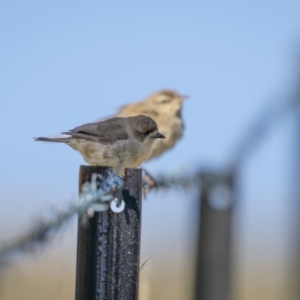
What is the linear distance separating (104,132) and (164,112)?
4.16 metres

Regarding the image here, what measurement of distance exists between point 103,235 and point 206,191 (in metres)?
0.50

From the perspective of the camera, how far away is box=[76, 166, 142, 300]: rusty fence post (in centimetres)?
312

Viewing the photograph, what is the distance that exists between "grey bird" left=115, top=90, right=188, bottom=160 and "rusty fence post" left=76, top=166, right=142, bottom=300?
5.89 meters

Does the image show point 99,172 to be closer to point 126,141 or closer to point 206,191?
point 206,191

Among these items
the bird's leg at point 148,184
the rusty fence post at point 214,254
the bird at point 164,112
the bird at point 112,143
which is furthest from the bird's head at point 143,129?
the rusty fence post at point 214,254

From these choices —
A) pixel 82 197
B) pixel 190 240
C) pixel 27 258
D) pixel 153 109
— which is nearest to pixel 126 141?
pixel 190 240

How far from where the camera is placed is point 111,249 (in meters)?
3.17

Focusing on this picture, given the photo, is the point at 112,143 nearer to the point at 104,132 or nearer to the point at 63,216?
the point at 104,132

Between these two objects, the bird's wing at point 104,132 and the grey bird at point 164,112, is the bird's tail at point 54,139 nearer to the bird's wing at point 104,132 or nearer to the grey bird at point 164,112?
the bird's wing at point 104,132

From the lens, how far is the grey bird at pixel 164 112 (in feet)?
31.2

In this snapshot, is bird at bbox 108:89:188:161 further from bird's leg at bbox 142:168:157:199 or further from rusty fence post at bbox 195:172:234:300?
rusty fence post at bbox 195:172:234:300

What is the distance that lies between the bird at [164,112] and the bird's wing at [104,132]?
295 centimetres

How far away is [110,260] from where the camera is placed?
318 centimetres

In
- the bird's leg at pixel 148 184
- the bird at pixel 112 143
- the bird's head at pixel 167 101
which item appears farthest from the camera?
the bird's head at pixel 167 101
